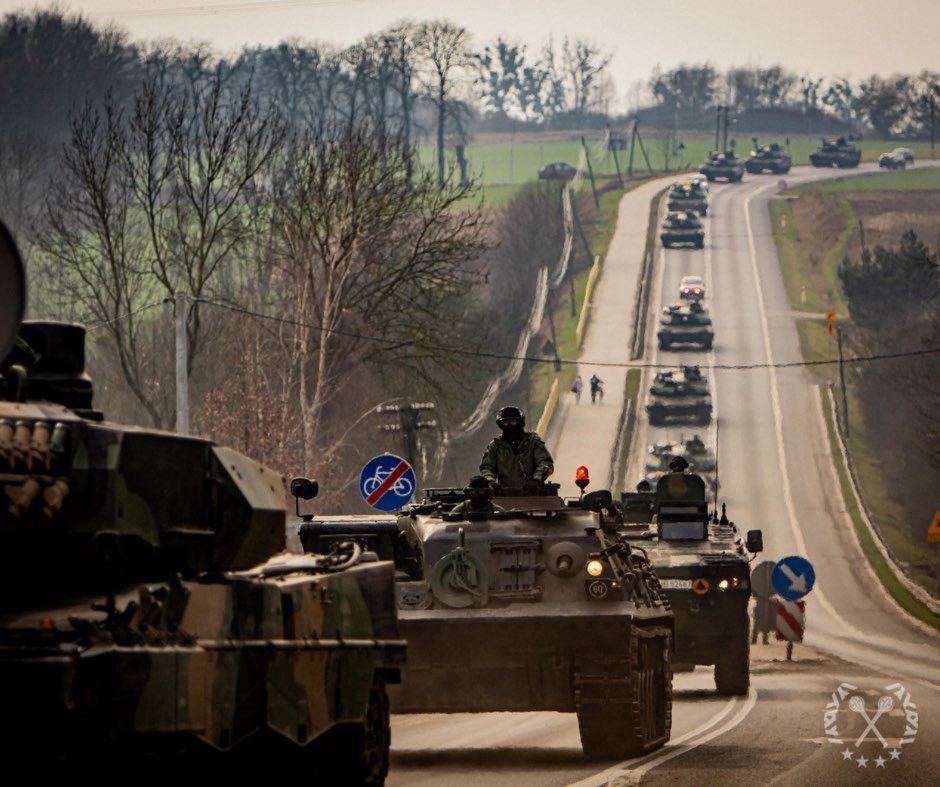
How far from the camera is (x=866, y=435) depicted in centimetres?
8125

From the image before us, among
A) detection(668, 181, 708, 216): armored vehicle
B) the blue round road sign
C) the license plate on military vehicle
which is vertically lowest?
the license plate on military vehicle

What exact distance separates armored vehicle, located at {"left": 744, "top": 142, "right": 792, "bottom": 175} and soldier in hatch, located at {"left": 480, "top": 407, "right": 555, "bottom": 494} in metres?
131

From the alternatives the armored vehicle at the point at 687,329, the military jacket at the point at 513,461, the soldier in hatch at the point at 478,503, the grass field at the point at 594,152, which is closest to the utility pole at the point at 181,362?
the military jacket at the point at 513,461

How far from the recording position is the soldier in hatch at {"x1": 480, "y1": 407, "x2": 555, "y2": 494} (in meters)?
18.6

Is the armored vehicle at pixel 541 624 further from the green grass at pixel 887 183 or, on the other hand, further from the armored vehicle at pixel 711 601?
the green grass at pixel 887 183

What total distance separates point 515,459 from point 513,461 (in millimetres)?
28

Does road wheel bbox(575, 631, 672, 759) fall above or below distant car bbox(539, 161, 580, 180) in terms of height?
below

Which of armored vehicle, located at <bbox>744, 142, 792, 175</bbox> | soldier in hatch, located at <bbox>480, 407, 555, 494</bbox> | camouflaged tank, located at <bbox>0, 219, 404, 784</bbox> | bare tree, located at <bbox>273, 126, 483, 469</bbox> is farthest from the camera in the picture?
armored vehicle, located at <bbox>744, 142, 792, 175</bbox>

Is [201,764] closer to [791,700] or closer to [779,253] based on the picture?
[791,700]

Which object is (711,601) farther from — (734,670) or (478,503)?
(478,503)

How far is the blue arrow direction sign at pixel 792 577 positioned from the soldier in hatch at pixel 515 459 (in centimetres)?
1192

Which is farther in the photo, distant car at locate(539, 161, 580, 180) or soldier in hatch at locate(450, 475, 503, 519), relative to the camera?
distant car at locate(539, 161, 580, 180)

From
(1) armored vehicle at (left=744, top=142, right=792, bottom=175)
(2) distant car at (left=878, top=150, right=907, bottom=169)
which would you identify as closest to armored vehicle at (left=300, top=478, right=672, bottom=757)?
(2) distant car at (left=878, top=150, right=907, bottom=169)

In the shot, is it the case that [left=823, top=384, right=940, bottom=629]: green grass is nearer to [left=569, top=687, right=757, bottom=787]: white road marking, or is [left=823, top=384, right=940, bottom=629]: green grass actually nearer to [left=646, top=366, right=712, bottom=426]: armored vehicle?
[left=646, top=366, right=712, bottom=426]: armored vehicle
